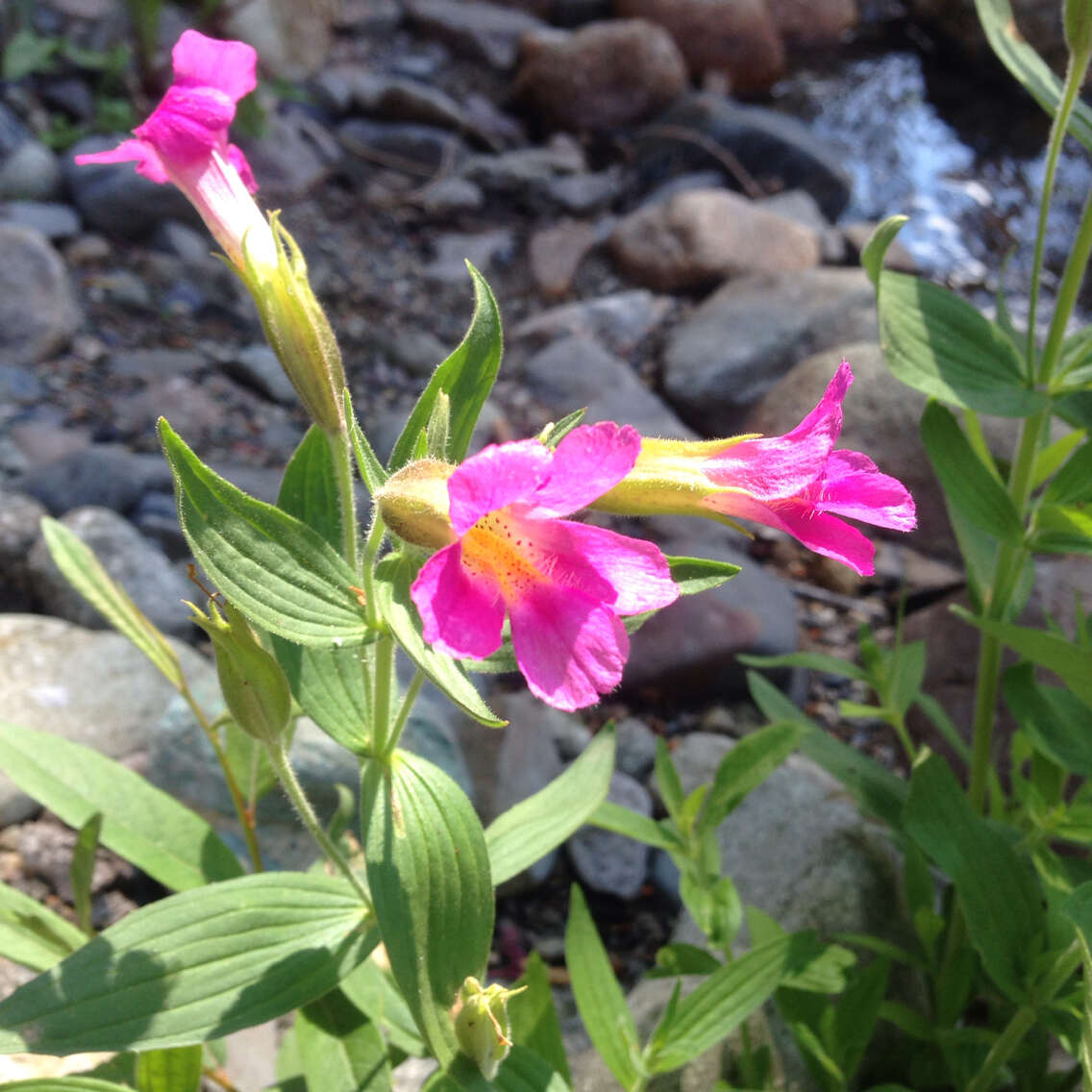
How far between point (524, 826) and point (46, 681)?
1073 mm

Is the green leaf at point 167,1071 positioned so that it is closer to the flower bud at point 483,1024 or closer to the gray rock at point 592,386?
the flower bud at point 483,1024

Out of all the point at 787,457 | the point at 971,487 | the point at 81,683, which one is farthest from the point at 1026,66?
the point at 81,683

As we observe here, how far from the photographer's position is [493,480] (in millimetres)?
745

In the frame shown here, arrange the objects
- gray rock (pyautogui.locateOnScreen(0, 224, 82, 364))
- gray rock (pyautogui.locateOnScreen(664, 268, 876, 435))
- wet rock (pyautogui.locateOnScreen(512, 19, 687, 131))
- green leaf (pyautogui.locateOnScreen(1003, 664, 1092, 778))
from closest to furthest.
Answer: green leaf (pyautogui.locateOnScreen(1003, 664, 1092, 778))
gray rock (pyautogui.locateOnScreen(0, 224, 82, 364))
gray rock (pyautogui.locateOnScreen(664, 268, 876, 435))
wet rock (pyautogui.locateOnScreen(512, 19, 687, 131))

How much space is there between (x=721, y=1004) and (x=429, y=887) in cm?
50

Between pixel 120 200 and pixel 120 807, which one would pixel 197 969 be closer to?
pixel 120 807

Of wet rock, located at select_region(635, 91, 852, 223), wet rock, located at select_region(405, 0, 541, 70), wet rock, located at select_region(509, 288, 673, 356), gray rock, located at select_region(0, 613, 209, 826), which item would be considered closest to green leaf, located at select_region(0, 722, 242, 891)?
gray rock, located at select_region(0, 613, 209, 826)

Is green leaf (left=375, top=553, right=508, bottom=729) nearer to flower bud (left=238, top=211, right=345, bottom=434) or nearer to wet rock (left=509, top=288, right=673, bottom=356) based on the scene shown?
flower bud (left=238, top=211, right=345, bottom=434)

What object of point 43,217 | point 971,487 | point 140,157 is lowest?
point 43,217

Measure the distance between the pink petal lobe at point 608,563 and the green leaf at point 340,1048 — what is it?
0.75 m

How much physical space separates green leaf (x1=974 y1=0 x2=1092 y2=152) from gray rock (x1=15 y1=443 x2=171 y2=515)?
2001 millimetres

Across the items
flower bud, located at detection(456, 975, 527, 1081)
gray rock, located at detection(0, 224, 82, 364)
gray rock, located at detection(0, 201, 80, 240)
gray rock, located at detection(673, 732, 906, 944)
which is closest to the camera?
flower bud, located at detection(456, 975, 527, 1081)

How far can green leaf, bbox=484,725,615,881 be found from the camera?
1276 millimetres

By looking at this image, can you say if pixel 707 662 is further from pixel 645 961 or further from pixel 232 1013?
pixel 232 1013
